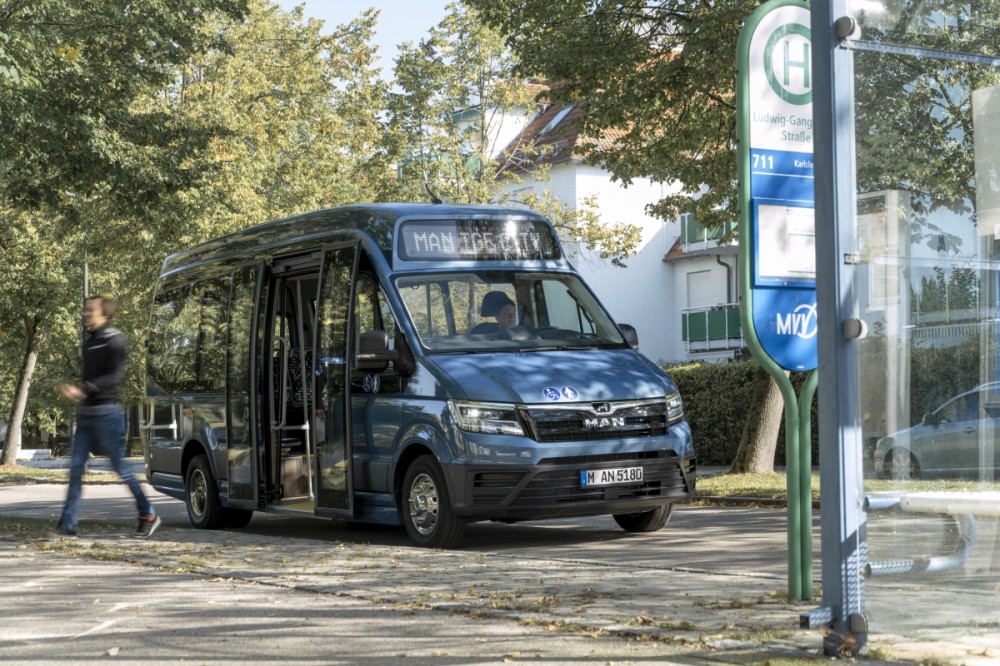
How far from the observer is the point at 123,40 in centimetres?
1823

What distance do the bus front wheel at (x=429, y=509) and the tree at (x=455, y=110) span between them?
23.6m

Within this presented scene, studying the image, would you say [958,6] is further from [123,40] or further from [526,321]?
[123,40]

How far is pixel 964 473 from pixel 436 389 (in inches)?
239

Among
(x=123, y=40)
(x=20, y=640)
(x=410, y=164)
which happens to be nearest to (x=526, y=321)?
(x=20, y=640)

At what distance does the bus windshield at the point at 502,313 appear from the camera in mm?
12289

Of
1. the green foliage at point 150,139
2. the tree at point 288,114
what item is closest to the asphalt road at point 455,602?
the green foliage at point 150,139

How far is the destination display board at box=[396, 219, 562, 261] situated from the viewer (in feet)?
41.9

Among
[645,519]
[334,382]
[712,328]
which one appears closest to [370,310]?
[334,382]

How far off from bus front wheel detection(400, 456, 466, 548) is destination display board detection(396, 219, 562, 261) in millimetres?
1926

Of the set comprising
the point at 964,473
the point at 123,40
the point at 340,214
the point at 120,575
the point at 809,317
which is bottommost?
the point at 120,575

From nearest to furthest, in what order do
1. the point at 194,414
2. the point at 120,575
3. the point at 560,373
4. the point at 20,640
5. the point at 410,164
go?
the point at 20,640 → the point at 120,575 → the point at 560,373 → the point at 194,414 → the point at 410,164

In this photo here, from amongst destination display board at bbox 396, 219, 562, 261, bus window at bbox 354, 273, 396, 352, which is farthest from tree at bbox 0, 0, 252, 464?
destination display board at bbox 396, 219, 562, 261

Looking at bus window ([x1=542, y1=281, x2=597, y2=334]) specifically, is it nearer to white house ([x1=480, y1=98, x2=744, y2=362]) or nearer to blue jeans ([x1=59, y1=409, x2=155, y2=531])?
blue jeans ([x1=59, y1=409, x2=155, y2=531])

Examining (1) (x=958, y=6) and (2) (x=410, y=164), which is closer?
(1) (x=958, y=6)
